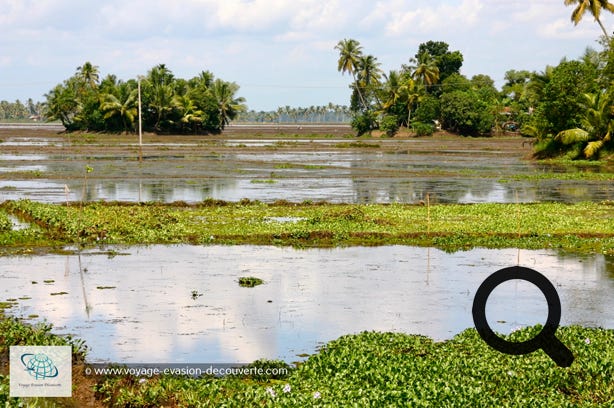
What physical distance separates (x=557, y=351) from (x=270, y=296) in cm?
688

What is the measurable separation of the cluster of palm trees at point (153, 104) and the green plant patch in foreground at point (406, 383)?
8409 centimetres

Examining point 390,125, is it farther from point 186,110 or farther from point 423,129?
point 186,110

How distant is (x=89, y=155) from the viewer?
66.9 m

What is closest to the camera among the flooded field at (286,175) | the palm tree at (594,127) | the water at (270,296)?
the water at (270,296)

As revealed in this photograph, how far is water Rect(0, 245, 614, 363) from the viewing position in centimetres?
1448

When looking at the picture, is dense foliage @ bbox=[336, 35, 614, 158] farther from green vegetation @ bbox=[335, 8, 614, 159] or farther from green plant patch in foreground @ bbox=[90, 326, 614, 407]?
green plant patch in foreground @ bbox=[90, 326, 614, 407]

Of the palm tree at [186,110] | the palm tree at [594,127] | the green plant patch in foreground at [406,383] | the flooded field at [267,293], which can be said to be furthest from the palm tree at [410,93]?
the green plant patch in foreground at [406,383]

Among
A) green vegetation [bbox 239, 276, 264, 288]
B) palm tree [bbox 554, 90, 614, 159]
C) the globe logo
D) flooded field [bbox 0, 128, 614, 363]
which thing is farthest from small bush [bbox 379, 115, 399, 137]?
the globe logo

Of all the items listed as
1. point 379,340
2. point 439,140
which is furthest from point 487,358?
point 439,140

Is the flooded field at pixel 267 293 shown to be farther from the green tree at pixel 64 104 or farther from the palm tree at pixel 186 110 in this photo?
the green tree at pixel 64 104

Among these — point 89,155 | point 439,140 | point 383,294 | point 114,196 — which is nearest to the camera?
point 383,294

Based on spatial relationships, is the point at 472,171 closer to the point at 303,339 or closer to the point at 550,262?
the point at 550,262

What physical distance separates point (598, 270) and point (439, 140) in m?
79.2

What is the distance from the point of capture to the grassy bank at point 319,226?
24.5 m
